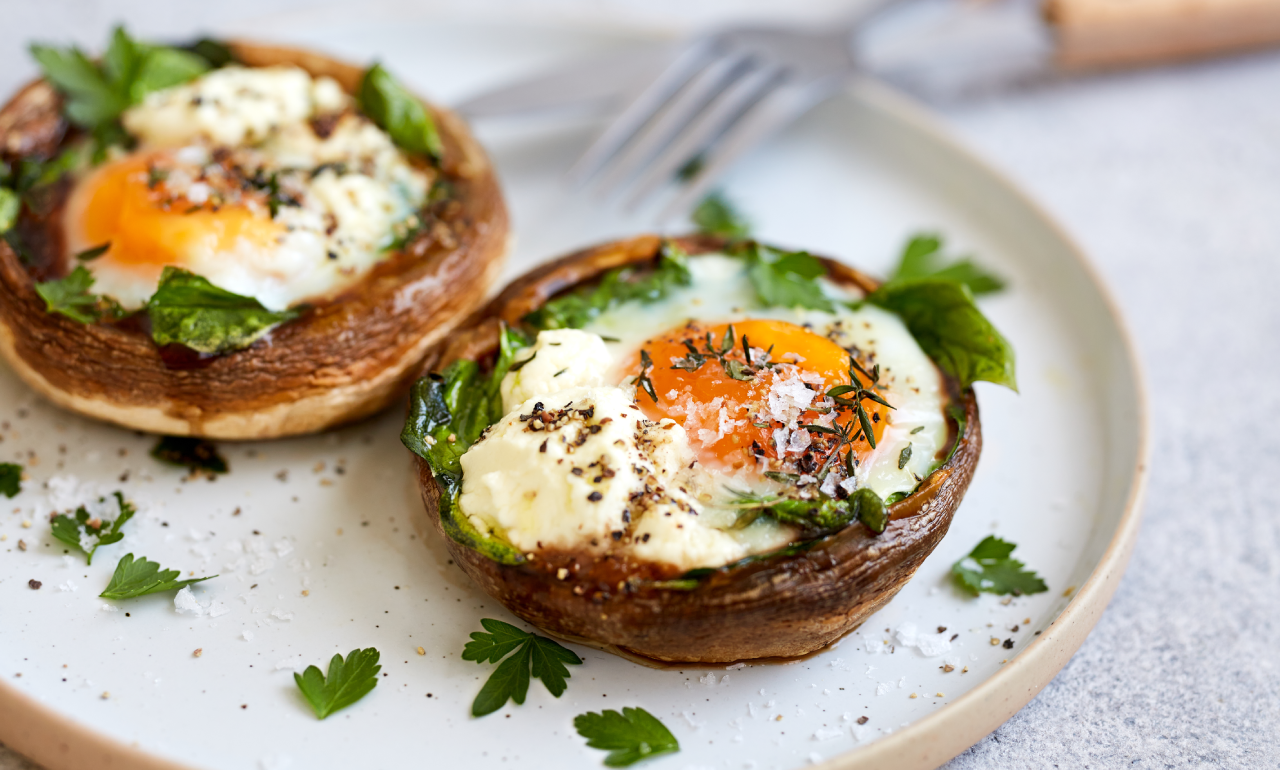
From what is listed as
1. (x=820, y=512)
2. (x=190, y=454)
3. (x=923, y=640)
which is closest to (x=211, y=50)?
(x=190, y=454)

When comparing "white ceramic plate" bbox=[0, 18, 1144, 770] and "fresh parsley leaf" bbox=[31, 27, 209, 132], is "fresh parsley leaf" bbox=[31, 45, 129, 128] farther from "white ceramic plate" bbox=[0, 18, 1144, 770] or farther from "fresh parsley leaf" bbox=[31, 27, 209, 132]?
"white ceramic plate" bbox=[0, 18, 1144, 770]

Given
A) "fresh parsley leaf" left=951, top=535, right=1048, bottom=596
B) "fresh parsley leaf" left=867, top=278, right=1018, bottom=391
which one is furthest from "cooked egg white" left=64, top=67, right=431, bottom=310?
"fresh parsley leaf" left=951, top=535, right=1048, bottom=596

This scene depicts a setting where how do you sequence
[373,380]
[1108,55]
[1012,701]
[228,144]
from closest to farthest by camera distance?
[1012,701], [373,380], [228,144], [1108,55]

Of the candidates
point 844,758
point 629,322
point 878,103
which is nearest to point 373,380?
point 629,322

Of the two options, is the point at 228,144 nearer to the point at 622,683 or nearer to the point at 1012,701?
the point at 622,683

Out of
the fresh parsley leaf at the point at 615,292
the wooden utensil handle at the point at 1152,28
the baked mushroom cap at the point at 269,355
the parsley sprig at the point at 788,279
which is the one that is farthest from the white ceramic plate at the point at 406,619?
the wooden utensil handle at the point at 1152,28

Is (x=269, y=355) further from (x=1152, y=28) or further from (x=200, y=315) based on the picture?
(x=1152, y=28)
